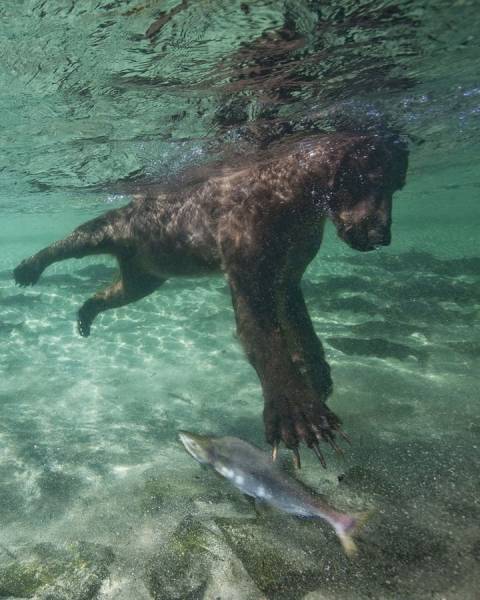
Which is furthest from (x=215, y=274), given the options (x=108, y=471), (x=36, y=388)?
(x=36, y=388)

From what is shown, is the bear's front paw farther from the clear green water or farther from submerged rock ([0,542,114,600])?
submerged rock ([0,542,114,600])

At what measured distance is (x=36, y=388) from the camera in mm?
8852

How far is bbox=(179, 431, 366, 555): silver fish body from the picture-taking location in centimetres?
315

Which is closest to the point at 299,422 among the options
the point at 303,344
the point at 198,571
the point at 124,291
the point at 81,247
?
the point at 198,571

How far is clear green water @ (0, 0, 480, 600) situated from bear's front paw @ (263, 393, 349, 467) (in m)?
0.85

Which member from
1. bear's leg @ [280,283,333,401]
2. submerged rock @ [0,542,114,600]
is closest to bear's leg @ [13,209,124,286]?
bear's leg @ [280,283,333,401]

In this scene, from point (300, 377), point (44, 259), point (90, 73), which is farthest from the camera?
point (44, 259)

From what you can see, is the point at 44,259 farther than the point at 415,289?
No

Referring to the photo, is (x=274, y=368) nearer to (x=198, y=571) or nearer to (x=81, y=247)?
(x=198, y=571)

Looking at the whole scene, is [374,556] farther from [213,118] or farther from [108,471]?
[213,118]

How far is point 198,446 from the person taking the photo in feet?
12.0

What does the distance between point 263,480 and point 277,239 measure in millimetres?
2914

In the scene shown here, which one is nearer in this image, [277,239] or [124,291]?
[277,239]

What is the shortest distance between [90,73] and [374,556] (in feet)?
22.9
